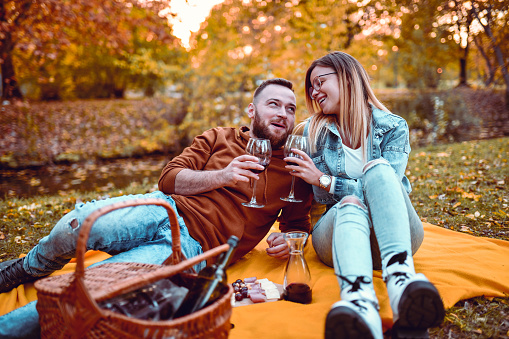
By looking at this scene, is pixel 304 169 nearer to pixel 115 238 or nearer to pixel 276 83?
pixel 276 83

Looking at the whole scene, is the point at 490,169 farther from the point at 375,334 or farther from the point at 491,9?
the point at 375,334

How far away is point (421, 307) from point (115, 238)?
5.69 ft

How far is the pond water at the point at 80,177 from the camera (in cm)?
755

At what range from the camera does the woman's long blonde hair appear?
9.54 ft

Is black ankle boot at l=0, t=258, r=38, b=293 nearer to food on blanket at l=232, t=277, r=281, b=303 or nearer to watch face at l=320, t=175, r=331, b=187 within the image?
food on blanket at l=232, t=277, r=281, b=303

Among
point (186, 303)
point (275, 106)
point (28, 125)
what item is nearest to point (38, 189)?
point (28, 125)

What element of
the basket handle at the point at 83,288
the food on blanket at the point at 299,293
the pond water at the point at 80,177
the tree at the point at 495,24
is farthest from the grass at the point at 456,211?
the tree at the point at 495,24

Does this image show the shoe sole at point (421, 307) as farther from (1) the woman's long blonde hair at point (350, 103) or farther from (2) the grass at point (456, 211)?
(1) the woman's long blonde hair at point (350, 103)

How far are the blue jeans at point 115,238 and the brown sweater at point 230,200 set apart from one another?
161mm

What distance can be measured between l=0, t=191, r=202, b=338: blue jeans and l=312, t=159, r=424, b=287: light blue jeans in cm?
105

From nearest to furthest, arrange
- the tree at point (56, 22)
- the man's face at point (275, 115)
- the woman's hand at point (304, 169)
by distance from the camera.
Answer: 1. the woman's hand at point (304, 169)
2. the man's face at point (275, 115)
3. the tree at point (56, 22)

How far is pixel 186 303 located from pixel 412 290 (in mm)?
960

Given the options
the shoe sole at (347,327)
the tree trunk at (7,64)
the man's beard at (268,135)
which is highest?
the tree trunk at (7,64)

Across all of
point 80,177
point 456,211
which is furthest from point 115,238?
point 80,177
